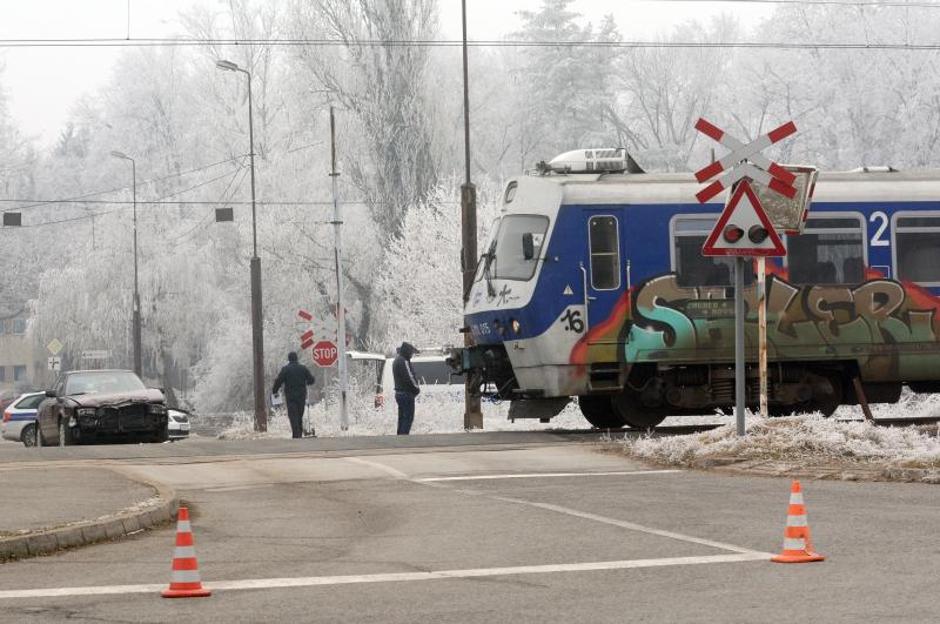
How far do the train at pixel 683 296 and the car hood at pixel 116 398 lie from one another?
7189 millimetres

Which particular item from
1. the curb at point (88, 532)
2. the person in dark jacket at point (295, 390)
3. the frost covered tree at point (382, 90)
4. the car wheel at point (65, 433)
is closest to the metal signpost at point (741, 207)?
the curb at point (88, 532)

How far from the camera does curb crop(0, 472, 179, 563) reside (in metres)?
11.4

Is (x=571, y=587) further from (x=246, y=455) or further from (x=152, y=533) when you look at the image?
(x=246, y=455)

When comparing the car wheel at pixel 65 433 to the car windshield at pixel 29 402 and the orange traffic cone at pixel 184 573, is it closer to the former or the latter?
the car windshield at pixel 29 402

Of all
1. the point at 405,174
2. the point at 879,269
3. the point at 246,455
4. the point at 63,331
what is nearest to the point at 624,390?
the point at 879,269

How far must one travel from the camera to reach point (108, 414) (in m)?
28.2

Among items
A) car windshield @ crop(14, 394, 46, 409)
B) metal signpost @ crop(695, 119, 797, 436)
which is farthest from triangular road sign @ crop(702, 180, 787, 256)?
car windshield @ crop(14, 394, 46, 409)

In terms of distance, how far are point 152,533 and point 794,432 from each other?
739 cm

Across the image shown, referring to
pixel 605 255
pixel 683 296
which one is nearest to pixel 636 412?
pixel 683 296

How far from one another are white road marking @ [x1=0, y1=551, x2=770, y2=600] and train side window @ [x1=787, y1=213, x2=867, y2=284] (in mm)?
13061

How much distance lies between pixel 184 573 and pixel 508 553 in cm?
256

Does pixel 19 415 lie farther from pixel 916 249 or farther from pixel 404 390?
pixel 916 249

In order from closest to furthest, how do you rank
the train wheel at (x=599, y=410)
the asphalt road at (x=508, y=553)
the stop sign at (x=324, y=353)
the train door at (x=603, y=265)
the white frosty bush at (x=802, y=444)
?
the asphalt road at (x=508, y=553) → the white frosty bush at (x=802, y=444) → the train door at (x=603, y=265) → the train wheel at (x=599, y=410) → the stop sign at (x=324, y=353)

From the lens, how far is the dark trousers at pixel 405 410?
28.6 m
